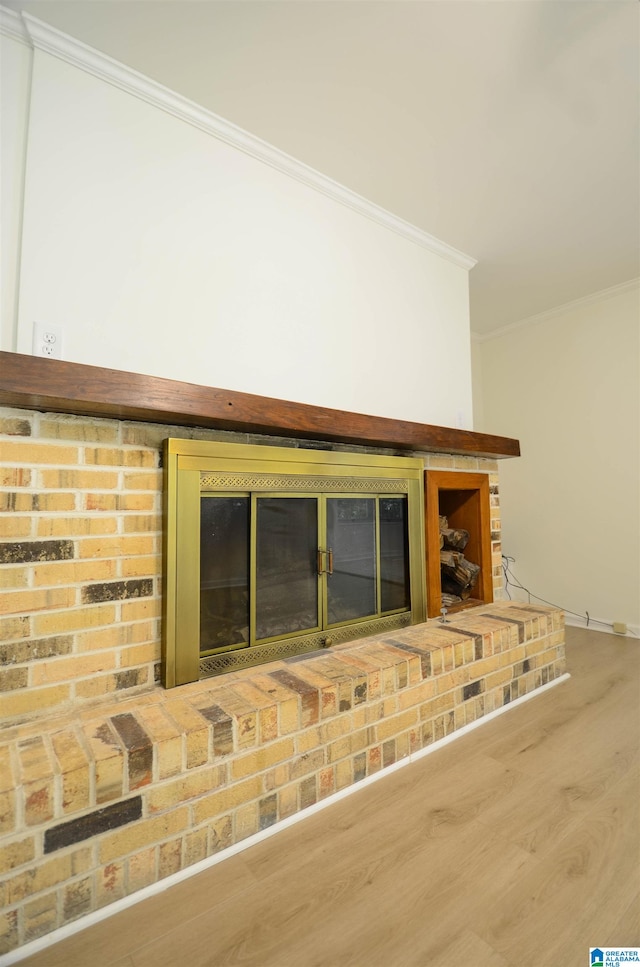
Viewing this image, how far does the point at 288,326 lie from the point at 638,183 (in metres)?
1.78

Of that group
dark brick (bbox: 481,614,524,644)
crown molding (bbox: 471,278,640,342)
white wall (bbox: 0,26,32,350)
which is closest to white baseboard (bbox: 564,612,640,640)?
dark brick (bbox: 481,614,524,644)

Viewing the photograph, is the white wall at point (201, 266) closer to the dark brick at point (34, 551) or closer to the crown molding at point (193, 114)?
the crown molding at point (193, 114)

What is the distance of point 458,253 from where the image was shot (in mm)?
2529

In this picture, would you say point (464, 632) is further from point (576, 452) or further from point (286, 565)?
point (576, 452)

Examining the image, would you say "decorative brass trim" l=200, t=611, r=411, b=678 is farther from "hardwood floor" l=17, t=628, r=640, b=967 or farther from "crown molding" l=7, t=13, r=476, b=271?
"crown molding" l=7, t=13, r=476, b=271

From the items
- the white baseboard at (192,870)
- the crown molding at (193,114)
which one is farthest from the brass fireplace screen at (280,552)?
the crown molding at (193,114)

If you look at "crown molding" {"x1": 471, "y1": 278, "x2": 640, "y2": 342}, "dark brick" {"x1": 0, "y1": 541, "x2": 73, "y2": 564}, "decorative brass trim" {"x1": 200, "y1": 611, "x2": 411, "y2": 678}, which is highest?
"crown molding" {"x1": 471, "y1": 278, "x2": 640, "y2": 342}

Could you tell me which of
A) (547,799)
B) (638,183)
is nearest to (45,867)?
(547,799)

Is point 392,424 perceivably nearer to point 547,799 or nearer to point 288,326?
point 288,326

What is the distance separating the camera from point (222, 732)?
116 centimetres

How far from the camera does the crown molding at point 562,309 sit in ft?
9.90

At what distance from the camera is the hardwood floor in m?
0.91

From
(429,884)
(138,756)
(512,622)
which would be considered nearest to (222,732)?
(138,756)

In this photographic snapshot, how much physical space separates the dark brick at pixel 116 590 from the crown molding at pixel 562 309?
346cm
